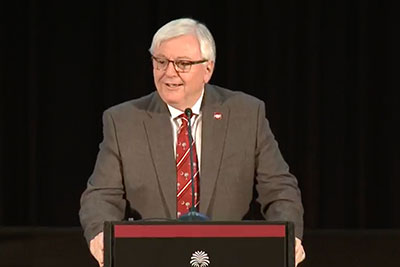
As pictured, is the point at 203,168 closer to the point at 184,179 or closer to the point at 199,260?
the point at 184,179

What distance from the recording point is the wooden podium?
2285 mm

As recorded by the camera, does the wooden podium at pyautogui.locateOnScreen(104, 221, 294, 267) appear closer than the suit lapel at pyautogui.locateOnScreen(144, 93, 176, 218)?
Yes

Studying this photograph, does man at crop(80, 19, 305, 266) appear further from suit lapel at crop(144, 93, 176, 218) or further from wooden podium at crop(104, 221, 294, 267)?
wooden podium at crop(104, 221, 294, 267)

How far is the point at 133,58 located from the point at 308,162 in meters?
1.30

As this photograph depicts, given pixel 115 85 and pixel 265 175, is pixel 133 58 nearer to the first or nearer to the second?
pixel 115 85

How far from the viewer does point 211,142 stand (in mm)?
2951

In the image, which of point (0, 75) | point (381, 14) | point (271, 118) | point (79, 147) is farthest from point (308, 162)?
point (0, 75)

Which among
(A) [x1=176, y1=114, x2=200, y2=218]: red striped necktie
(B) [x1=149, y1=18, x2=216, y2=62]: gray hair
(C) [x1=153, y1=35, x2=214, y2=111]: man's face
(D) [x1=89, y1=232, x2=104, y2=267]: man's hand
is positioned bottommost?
(D) [x1=89, y1=232, x2=104, y2=267]: man's hand

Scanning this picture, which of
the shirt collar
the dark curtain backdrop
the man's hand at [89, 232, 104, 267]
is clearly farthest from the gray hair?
the dark curtain backdrop

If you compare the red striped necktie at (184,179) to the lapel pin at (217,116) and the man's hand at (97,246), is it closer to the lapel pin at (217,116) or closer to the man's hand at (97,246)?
the lapel pin at (217,116)

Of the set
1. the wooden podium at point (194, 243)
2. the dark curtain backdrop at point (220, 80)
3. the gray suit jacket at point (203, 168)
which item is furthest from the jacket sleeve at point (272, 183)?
the dark curtain backdrop at point (220, 80)

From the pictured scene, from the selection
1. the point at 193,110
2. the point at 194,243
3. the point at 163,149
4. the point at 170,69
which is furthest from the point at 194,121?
the point at 194,243

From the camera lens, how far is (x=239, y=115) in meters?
3.01

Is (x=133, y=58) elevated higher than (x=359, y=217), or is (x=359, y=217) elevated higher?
(x=133, y=58)
